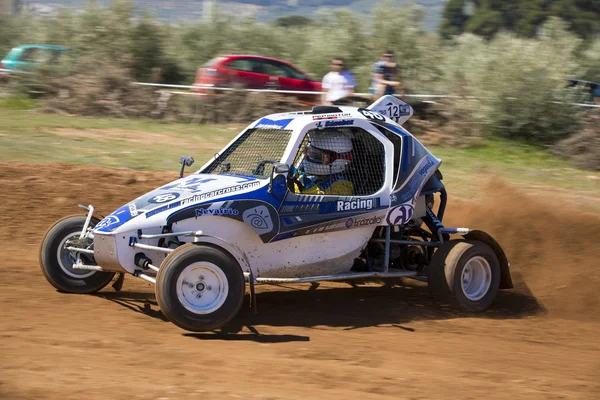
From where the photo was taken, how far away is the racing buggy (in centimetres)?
700

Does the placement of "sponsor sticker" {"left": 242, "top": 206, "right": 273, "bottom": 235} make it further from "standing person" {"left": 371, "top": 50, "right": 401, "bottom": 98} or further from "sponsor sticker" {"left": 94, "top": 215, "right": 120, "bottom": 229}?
"standing person" {"left": 371, "top": 50, "right": 401, "bottom": 98}

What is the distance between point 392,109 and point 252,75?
1095 centimetres

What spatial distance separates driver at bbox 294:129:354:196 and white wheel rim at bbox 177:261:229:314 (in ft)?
4.44

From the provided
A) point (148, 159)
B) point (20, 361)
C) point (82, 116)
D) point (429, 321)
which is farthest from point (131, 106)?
point (20, 361)

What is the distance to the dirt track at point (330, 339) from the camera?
5.62m

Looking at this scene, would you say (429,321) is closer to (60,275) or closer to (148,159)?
(60,275)

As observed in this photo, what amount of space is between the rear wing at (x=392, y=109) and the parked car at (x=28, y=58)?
12917 mm

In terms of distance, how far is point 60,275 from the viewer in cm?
800

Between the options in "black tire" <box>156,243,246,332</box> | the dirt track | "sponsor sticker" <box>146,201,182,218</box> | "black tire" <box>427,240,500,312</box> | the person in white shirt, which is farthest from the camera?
the person in white shirt

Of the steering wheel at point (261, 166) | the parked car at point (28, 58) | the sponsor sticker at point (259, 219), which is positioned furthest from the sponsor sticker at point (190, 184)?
the parked car at point (28, 58)

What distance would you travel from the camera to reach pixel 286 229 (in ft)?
25.1

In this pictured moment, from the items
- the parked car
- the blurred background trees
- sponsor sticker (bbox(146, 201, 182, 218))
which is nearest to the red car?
the blurred background trees

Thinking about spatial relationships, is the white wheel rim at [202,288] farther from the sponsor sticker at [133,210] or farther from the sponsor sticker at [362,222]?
the sponsor sticker at [362,222]

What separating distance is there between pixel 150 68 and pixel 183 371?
18.4 meters
